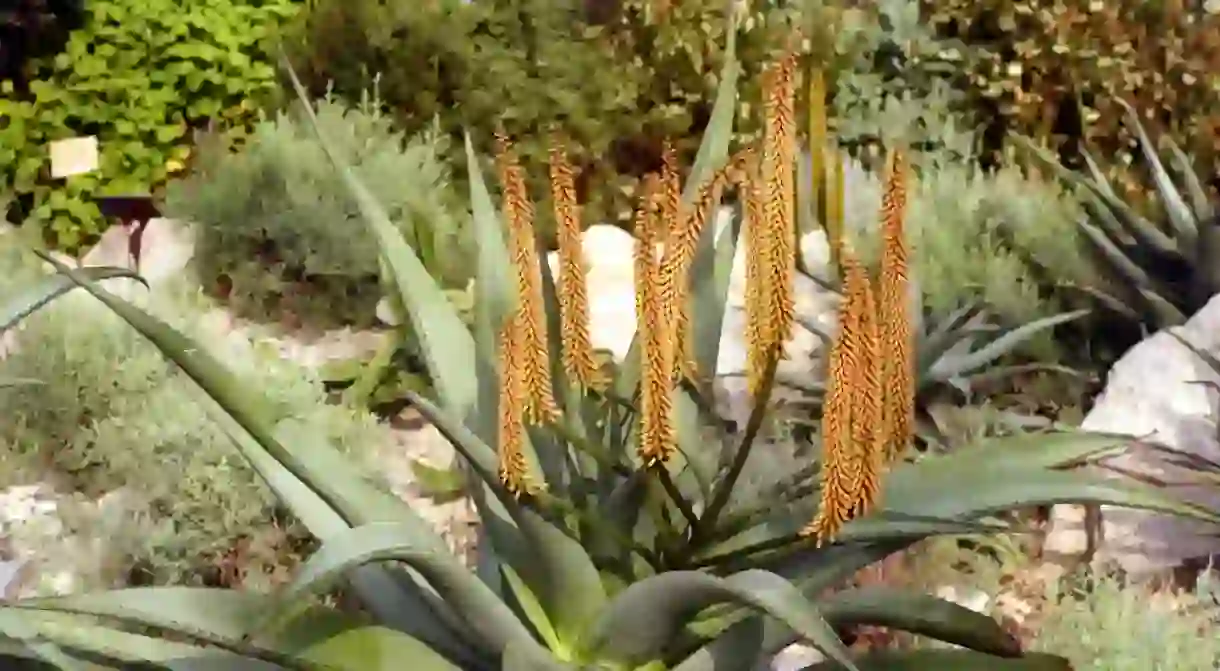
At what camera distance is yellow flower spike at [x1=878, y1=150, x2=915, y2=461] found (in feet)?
3.82

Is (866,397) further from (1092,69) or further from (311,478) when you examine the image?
(1092,69)

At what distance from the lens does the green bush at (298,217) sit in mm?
3908

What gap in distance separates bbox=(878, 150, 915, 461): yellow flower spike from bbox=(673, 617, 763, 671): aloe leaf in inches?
9.7

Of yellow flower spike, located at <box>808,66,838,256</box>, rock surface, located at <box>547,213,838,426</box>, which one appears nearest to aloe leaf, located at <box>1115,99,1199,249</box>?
rock surface, located at <box>547,213,838,426</box>

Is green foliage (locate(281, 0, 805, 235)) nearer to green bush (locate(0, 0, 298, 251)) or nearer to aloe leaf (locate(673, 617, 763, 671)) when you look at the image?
green bush (locate(0, 0, 298, 251))

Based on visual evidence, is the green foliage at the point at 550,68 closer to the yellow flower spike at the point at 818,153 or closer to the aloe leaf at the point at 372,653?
the yellow flower spike at the point at 818,153

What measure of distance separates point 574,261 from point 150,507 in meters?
1.66

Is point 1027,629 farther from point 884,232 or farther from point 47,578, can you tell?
point 47,578

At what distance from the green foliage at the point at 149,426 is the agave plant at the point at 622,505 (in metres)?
1.01

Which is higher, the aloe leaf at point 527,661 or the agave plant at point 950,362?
the aloe leaf at point 527,661

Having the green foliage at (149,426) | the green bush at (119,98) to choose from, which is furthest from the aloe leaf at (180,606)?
Answer: the green bush at (119,98)

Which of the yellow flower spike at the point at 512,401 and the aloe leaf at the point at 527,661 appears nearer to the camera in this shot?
the yellow flower spike at the point at 512,401

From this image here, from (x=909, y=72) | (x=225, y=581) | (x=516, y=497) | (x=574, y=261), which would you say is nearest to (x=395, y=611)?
(x=516, y=497)

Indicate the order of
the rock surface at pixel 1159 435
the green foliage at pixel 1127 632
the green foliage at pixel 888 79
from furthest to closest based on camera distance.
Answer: the green foliage at pixel 888 79 → the rock surface at pixel 1159 435 → the green foliage at pixel 1127 632
